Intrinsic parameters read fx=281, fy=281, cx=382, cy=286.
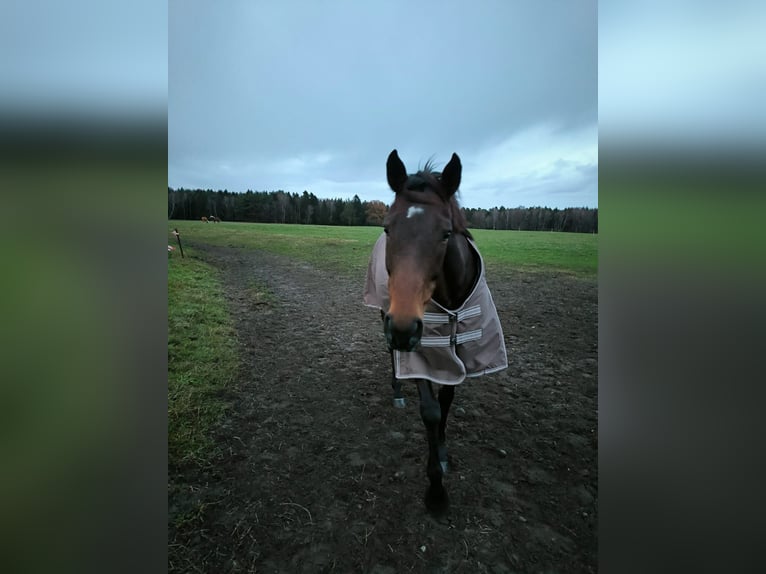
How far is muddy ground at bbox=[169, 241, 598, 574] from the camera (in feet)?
4.56

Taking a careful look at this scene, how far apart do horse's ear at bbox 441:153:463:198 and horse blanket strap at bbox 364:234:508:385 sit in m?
0.43

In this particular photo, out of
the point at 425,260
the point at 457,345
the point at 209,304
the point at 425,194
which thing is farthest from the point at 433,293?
the point at 209,304

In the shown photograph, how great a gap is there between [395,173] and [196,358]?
7.03 feet

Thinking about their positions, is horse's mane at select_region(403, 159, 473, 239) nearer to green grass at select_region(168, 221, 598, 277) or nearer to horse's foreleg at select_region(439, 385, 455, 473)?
green grass at select_region(168, 221, 598, 277)

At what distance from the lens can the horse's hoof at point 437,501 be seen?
1598mm

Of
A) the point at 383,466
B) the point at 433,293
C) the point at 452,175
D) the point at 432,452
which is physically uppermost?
the point at 452,175

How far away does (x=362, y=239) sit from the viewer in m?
4.28

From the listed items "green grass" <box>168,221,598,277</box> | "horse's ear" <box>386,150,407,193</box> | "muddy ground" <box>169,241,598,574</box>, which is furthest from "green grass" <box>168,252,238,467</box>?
"horse's ear" <box>386,150,407,193</box>

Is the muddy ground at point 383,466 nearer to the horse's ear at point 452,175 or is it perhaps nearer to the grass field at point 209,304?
the grass field at point 209,304

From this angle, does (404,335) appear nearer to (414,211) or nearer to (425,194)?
(414,211)

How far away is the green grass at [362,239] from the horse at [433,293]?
31.2 inches

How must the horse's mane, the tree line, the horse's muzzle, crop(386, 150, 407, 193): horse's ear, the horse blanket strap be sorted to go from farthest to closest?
the tree line
the horse blanket strap
crop(386, 150, 407, 193): horse's ear
the horse's mane
the horse's muzzle
